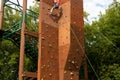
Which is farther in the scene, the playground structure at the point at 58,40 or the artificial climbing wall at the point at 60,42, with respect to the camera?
the artificial climbing wall at the point at 60,42

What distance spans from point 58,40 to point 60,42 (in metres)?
0.14

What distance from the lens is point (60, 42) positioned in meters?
10.6

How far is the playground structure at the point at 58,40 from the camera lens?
971 centimetres

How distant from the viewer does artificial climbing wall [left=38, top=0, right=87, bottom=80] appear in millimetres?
9820

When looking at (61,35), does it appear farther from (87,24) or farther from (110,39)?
(87,24)

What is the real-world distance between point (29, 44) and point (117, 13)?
783cm

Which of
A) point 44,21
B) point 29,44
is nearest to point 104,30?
point 29,44

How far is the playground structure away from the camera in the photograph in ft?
31.9

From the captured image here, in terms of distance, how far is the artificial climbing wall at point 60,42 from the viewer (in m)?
9.82

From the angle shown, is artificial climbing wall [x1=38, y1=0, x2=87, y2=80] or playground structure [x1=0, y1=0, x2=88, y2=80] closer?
playground structure [x1=0, y1=0, x2=88, y2=80]

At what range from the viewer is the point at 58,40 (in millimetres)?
10641

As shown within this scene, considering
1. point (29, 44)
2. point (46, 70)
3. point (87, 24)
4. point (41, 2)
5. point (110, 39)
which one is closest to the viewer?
point (46, 70)

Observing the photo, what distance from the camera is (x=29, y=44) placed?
1214cm

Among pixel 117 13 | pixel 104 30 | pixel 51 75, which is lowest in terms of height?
pixel 51 75
